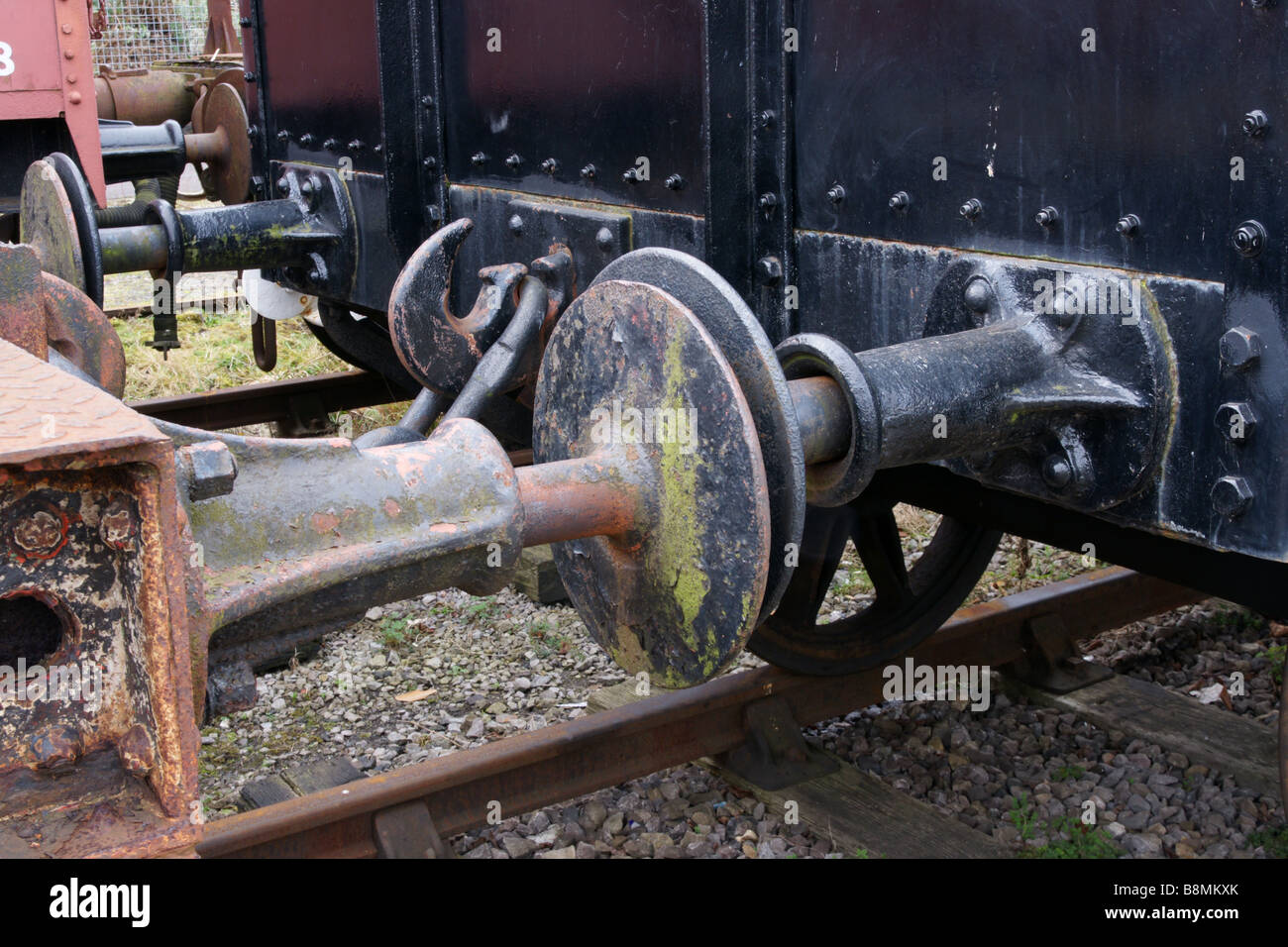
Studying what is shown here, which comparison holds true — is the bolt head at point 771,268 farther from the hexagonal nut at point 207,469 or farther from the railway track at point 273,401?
the railway track at point 273,401

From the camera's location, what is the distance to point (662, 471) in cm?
192

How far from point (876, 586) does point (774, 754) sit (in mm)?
685

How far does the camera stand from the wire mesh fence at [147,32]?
1281 centimetres

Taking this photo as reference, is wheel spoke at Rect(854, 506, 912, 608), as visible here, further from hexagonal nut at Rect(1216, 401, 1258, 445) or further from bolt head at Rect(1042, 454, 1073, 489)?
hexagonal nut at Rect(1216, 401, 1258, 445)

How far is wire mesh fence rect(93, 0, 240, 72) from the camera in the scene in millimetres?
12812

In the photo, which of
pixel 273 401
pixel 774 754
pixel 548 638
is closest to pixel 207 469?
pixel 774 754

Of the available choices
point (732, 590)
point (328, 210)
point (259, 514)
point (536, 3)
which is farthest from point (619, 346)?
point (328, 210)

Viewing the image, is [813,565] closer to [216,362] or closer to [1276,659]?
[1276,659]

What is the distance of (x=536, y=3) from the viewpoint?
3.19 meters

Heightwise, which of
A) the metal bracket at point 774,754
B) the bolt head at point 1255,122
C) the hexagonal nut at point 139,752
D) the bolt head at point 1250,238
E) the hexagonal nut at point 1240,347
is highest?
the bolt head at point 1255,122

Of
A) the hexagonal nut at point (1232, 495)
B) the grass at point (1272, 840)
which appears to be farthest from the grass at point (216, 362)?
the hexagonal nut at point (1232, 495)

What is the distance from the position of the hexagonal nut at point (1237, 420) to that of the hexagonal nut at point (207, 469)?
4.24 feet

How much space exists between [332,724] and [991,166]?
231 centimetres

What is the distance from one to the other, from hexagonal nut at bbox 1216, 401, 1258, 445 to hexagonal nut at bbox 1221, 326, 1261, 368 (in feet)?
0.19
